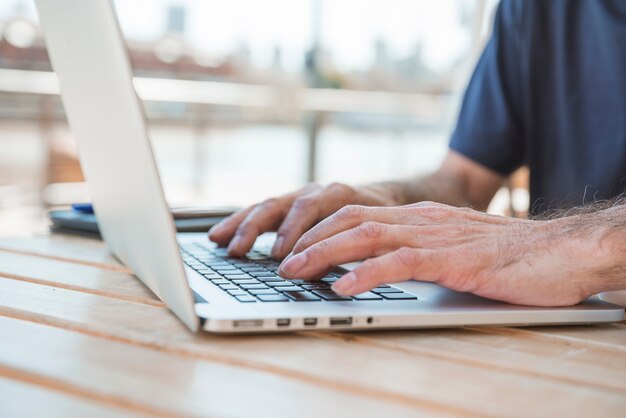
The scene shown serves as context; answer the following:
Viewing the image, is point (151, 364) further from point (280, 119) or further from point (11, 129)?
point (280, 119)

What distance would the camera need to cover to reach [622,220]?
0.80m

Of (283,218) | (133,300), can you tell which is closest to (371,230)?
(133,300)

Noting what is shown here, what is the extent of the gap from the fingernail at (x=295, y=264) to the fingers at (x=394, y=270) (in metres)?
0.07

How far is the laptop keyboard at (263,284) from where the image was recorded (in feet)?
2.30

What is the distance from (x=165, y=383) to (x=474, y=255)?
349 millimetres

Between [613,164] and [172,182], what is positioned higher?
[613,164]

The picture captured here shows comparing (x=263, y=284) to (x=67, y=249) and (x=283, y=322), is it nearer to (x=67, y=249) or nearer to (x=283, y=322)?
(x=283, y=322)

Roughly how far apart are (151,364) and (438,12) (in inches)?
230

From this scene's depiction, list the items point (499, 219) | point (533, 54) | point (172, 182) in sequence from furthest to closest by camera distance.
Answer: point (172, 182), point (533, 54), point (499, 219)

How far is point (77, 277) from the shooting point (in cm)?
89

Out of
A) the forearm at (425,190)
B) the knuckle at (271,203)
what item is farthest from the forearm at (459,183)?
the knuckle at (271,203)

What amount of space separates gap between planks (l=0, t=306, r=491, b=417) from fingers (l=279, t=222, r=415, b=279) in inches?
7.3

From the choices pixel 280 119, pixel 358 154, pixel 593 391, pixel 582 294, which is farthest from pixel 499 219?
pixel 358 154

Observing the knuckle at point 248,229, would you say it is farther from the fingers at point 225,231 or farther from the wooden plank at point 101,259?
the wooden plank at point 101,259
